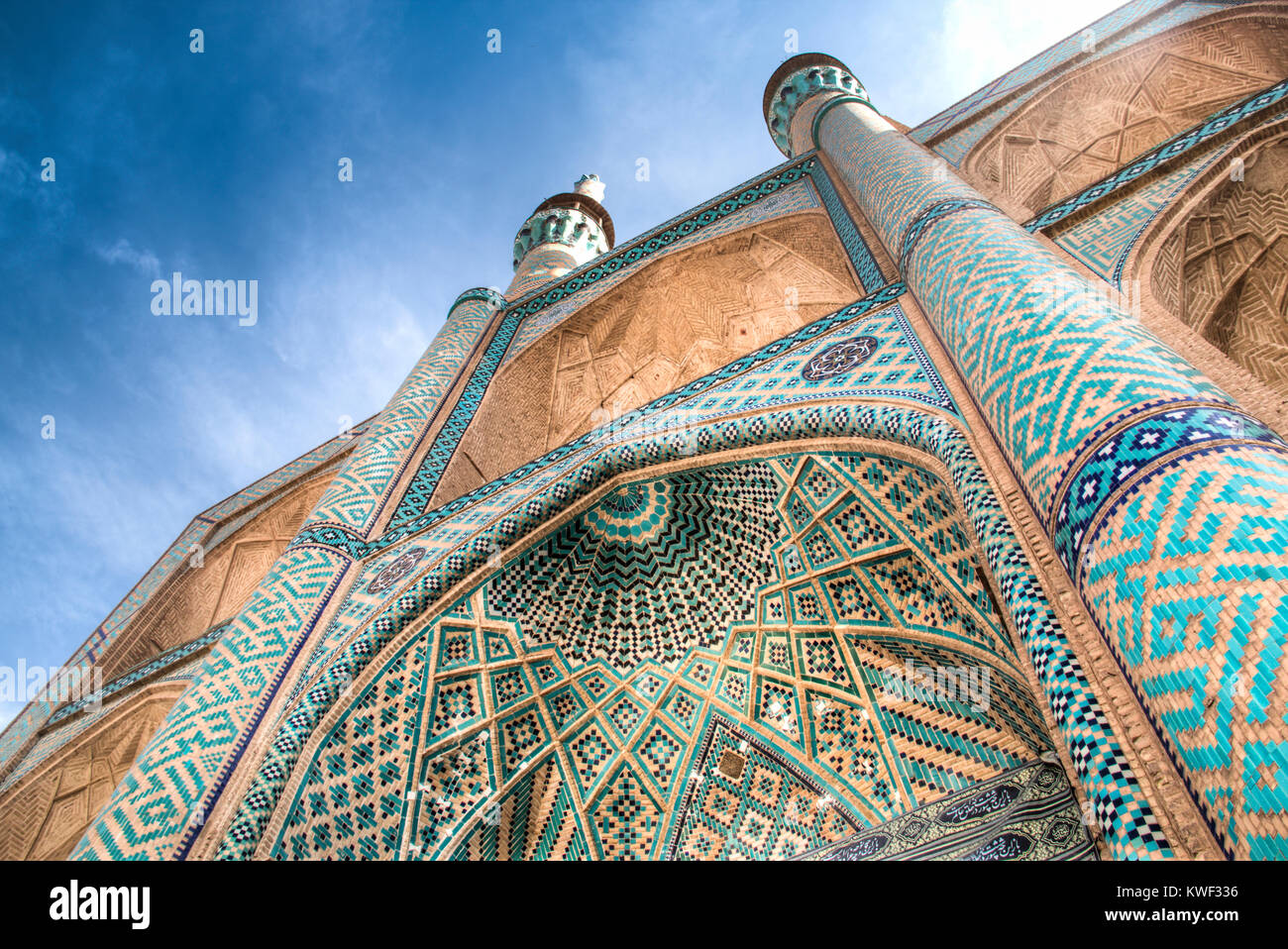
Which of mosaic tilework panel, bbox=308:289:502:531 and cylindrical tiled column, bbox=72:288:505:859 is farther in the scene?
mosaic tilework panel, bbox=308:289:502:531

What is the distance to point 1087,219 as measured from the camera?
3.40m

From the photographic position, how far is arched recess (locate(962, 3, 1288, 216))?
4.55m

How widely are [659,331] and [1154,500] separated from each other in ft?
14.5

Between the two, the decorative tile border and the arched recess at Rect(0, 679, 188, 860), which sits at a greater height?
the decorative tile border

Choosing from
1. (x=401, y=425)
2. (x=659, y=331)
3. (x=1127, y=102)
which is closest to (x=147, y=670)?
(x=401, y=425)

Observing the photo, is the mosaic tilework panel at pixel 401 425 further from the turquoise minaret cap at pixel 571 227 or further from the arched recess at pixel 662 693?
the turquoise minaret cap at pixel 571 227

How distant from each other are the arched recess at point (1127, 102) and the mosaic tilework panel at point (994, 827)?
3278mm

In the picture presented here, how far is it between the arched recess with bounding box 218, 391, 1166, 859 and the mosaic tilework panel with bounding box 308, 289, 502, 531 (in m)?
0.89

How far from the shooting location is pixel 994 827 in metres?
2.47

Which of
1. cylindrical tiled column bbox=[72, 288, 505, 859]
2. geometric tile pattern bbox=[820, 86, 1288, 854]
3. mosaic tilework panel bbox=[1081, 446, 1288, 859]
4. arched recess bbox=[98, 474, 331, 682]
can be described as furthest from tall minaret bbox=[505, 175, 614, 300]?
mosaic tilework panel bbox=[1081, 446, 1288, 859]

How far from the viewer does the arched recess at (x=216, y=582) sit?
5.95 m

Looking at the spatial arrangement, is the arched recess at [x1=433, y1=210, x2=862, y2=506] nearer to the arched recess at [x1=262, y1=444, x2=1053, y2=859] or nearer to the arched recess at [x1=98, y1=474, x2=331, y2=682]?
the arched recess at [x1=262, y1=444, x2=1053, y2=859]
